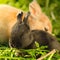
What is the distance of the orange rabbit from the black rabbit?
332mm

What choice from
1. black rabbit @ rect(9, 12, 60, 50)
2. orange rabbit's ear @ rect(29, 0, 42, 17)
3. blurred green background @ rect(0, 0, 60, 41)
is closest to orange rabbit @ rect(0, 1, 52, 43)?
orange rabbit's ear @ rect(29, 0, 42, 17)

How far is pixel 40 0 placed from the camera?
5.13 metres

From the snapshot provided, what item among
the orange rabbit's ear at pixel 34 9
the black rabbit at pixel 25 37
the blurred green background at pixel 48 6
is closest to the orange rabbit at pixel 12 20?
the orange rabbit's ear at pixel 34 9

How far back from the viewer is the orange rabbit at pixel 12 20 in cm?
296

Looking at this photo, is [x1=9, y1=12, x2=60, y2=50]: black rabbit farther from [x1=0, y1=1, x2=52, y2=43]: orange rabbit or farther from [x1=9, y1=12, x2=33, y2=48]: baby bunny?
[x1=0, y1=1, x2=52, y2=43]: orange rabbit

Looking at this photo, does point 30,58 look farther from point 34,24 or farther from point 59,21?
point 59,21

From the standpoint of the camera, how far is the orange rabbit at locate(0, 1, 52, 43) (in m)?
2.96

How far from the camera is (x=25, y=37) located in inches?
102

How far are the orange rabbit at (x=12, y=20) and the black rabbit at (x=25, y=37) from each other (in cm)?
33

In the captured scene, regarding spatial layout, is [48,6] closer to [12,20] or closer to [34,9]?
[34,9]

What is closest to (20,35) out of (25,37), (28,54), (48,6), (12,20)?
(25,37)

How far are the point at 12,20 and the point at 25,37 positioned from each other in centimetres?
46

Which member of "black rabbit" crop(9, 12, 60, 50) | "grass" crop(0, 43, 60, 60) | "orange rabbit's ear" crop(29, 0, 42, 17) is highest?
"orange rabbit's ear" crop(29, 0, 42, 17)

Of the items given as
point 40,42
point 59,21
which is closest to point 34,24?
point 40,42
